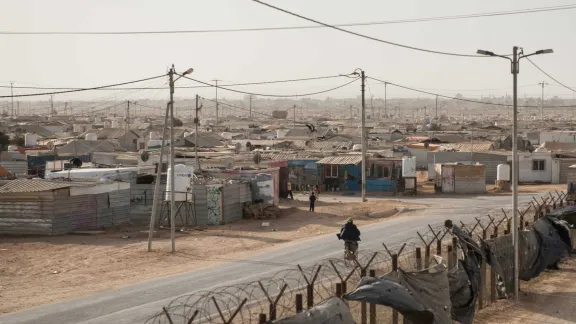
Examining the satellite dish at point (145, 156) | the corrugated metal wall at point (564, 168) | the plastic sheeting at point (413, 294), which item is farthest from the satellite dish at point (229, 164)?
the plastic sheeting at point (413, 294)

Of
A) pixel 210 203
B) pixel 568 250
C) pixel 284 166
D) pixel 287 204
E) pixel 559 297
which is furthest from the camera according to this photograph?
pixel 284 166

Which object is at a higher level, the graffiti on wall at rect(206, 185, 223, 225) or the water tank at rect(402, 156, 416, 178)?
the water tank at rect(402, 156, 416, 178)

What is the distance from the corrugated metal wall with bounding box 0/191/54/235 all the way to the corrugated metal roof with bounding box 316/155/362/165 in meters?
21.7

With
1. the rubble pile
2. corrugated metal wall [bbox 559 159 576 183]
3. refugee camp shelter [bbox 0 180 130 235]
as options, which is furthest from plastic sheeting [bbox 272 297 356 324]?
corrugated metal wall [bbox 559 159 576 183]

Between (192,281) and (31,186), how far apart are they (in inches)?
502

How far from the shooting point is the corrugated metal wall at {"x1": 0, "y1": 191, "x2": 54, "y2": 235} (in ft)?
100

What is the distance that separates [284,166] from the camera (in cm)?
4556

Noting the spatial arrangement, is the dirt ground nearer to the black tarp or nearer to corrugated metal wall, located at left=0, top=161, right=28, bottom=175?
the black tarp

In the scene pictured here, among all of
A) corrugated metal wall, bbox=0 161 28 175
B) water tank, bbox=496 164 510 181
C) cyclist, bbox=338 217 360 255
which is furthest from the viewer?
water tank, bbox=496 164 510 181

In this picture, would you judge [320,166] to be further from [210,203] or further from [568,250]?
[568,250]

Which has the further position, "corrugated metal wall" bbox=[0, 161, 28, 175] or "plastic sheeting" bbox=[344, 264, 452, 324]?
"corrugated metal wall" bbox=[0, 161, 28, 175]

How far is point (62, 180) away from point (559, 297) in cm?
2240

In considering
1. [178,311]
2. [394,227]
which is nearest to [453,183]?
[394,227]

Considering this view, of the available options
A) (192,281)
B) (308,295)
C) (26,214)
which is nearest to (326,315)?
(308,295)
